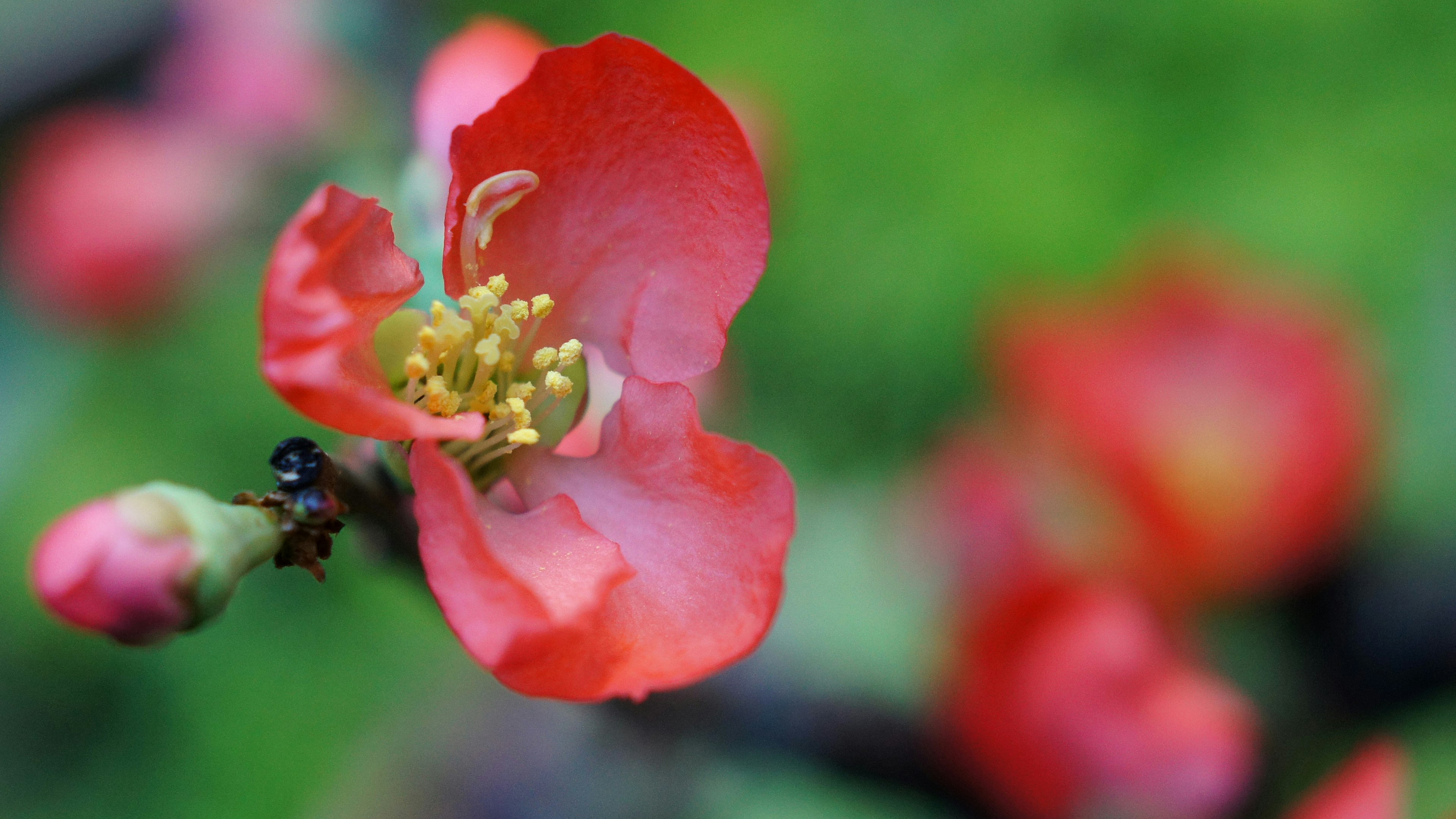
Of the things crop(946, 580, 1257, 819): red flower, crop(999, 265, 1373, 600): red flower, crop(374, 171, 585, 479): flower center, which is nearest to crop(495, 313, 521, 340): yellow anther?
crop(374, 171, 585, 479): flower center

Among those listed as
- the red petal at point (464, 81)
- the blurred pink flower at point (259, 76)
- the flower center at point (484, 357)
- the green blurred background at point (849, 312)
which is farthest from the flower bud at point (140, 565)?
the blurred pink flower at point (259, 76)

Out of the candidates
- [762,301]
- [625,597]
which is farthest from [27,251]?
[625,597]

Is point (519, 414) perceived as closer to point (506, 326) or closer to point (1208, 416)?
point (506, 326)

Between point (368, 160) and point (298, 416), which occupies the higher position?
point (368, 160)

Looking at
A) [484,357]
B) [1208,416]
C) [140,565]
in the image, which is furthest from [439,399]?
[1208,416]

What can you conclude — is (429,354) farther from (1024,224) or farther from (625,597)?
(1024,224)

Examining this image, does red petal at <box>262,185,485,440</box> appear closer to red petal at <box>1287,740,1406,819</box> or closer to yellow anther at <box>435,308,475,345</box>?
yellow anther at <box>435,308,475,345</box>

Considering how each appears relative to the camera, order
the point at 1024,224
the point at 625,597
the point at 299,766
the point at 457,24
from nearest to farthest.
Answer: the point at 625,597 → the point at 299,766 → the point at 1024,224 → the point at 457,24

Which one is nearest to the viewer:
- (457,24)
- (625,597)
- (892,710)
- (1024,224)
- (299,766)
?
(625,597)
